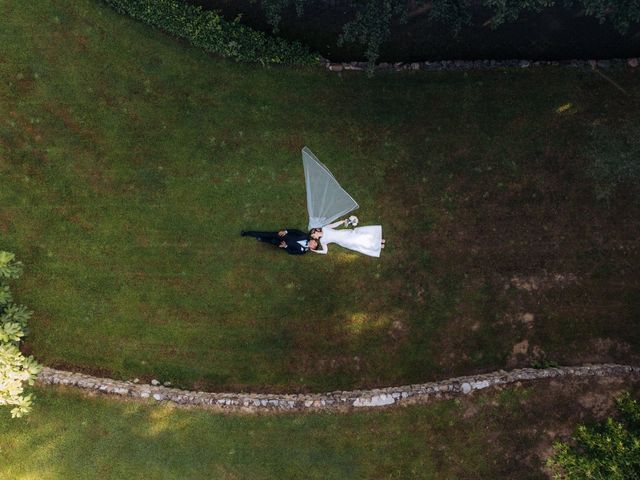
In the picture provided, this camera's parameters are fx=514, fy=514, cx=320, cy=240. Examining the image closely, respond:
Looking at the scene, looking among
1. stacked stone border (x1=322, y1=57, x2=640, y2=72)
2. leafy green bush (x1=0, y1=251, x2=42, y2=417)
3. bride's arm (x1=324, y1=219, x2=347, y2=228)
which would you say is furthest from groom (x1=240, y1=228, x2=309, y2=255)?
leafy green bush (x1=0, y1=251, x2=42, y2=417)

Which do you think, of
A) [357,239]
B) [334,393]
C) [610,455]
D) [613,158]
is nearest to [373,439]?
[334,393]

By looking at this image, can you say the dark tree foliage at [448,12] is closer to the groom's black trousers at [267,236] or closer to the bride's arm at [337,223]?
the bride's arm at [337,223]

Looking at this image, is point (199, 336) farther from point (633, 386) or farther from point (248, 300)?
point (633, 386)

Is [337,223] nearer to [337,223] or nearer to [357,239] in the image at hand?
[337,223]

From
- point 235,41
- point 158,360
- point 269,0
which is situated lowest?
point 158,360

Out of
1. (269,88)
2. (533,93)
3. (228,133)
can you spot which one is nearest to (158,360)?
(228,133)
